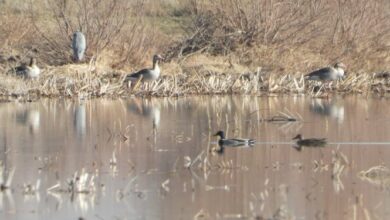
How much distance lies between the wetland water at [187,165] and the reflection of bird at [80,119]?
29 millimetres

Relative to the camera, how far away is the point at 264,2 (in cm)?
3041

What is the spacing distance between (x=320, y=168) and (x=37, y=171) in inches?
128

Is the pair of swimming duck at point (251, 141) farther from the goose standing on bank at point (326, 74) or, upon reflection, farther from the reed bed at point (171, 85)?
the goose standing on bank at point (326, 74)

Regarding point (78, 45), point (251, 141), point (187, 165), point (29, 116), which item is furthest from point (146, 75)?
point (187, 165)

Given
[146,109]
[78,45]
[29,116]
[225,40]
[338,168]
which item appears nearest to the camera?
[338,168]

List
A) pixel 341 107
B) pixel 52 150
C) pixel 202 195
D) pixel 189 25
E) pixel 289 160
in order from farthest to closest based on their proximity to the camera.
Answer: pixel 189 25 → pixel 341 107 → pixel 52 150 → pixel 289 160 → pixel 202 195

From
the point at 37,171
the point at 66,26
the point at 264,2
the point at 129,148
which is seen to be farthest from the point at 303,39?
the point at 37,171

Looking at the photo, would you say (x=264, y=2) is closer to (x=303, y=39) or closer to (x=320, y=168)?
(x=303, y=39)

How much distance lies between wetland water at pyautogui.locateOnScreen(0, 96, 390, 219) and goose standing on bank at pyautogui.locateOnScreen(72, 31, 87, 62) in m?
6.55

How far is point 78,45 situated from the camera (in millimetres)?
28094

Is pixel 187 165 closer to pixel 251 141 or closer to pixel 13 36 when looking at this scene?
pixel 251 141

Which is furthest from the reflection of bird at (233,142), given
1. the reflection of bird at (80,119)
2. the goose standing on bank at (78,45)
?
the goose standing on bank at (78,45)

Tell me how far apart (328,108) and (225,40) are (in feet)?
29.7

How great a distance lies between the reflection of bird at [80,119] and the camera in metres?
17.5
